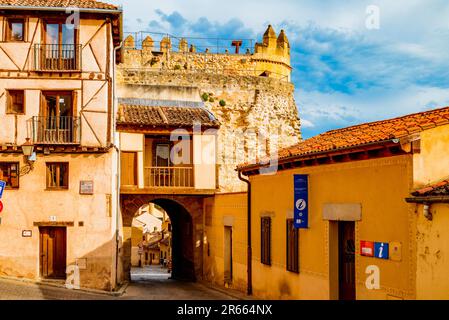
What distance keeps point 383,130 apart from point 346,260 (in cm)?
314

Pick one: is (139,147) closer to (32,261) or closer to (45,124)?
(45,124)

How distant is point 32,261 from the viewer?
71.9 feet

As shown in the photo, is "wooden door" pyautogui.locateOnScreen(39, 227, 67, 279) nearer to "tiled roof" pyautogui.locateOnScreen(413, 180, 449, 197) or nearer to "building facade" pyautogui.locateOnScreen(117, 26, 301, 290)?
"building facade" pyautogui.locateOnScreen(117, 26, 301, 290)

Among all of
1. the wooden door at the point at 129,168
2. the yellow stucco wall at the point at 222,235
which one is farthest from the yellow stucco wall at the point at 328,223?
the wooden door at the point at 129,168

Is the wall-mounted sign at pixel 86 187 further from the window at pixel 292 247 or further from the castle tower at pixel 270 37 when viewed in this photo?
the castle tower at pixel 270 37

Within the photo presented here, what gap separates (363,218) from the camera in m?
14.0

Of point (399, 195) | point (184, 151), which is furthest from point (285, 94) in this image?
point (399, 195)

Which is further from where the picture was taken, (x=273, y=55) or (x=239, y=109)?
(x=273, y=55)

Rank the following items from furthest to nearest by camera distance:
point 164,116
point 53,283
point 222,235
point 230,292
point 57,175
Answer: point 164,116 → point 222,235 → point 57,175 → point 230,292 → point 53,283

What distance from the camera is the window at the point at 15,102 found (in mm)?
22438

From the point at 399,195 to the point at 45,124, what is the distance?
1375cm

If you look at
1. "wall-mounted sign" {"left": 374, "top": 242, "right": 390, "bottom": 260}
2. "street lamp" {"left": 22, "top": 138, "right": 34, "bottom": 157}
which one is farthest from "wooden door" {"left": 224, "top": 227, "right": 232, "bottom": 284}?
"wall-mounted sign" {"left": 374, "top": 242, "right": 390, "bottom": 260}

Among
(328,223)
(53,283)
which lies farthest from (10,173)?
(328,223)

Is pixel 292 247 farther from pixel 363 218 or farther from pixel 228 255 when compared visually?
pixel 228 255
